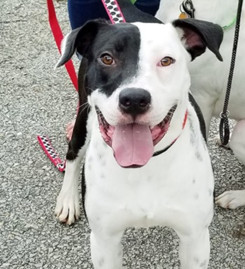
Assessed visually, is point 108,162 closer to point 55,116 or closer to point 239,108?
point 239,108

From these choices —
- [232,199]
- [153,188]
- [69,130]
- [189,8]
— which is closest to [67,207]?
[69,130]

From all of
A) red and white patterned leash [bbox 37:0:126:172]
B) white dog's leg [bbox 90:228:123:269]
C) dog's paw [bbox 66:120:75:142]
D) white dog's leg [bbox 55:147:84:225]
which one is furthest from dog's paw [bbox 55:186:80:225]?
white dog's leg [bbox 90:228:123:269]

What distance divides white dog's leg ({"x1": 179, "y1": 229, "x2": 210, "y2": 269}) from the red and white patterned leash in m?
1.08

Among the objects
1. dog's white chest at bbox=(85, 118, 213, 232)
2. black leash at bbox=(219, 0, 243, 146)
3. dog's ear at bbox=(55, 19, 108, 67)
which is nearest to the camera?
dog's ear at bbox=(55, 19, 108, 67)

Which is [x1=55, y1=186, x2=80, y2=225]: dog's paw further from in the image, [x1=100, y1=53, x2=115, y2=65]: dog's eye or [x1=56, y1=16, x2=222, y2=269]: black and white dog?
[x1=100, y1=53, x2=115, y2=65]: dog's eye

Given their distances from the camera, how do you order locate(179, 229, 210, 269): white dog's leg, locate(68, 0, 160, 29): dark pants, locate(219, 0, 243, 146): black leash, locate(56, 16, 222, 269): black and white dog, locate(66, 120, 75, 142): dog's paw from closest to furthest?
locate(56, 16, 222, 269): black and white dog, locate(179, 229, 210, 269): white dog's leg, locate(219, 0, 243, 146): black leash, locate(68, 0, 160, 29): dark pants, locate(66, 120, 75, 142): dog's paw

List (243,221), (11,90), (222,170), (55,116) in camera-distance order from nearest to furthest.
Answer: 1. (243,221)
2. (222,170)
3. (55,116)
4. (11,90)

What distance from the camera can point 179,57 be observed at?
239 cm

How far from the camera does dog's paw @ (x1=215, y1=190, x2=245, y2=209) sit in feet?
12.2

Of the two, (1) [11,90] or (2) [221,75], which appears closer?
(2) [221,75]

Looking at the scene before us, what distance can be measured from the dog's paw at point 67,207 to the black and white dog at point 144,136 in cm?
78

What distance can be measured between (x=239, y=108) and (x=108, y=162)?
1061 millimetres

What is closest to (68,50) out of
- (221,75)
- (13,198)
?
(221,75)

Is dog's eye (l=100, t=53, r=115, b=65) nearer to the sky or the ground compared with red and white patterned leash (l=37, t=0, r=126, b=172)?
nearer to the sky
